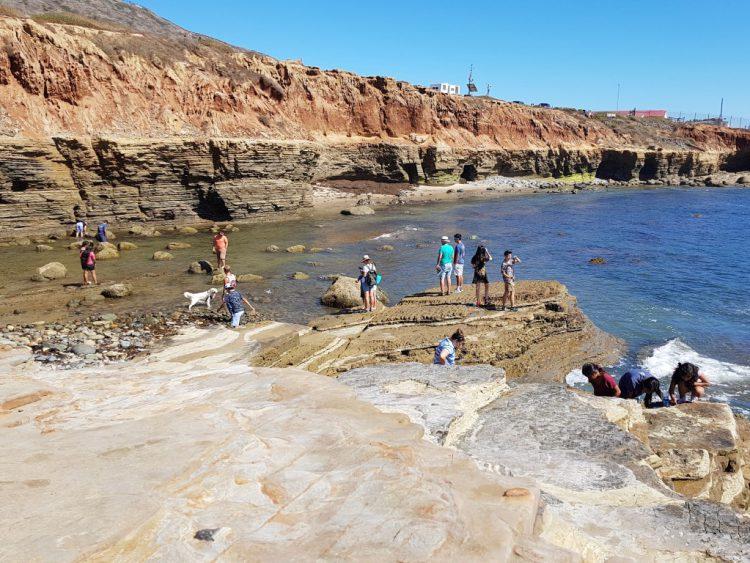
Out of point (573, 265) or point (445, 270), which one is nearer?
point (445, 270)

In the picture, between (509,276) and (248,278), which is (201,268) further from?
(509,276)

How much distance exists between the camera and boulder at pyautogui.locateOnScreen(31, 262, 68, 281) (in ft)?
61.4

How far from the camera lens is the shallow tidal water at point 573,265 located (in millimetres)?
15258

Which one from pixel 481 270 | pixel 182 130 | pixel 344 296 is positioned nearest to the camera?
pixel 481 270

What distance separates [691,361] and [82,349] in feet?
49.0

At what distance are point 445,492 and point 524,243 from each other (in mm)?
28722

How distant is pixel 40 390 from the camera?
24.4 ft

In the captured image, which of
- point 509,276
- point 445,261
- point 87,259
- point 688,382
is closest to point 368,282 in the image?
point 445,261

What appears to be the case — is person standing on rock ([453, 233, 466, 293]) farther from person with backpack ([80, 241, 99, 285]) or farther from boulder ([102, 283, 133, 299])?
person with backpack ([80, 241, 99, 285])

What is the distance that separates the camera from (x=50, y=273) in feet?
62.2

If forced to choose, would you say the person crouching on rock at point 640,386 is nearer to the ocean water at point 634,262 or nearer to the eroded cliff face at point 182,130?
the ocean water at point 634,262

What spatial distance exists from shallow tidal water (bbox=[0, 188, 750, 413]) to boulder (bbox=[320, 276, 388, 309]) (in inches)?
19.7

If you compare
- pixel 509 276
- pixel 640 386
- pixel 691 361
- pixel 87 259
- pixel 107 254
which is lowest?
pixel 691 361

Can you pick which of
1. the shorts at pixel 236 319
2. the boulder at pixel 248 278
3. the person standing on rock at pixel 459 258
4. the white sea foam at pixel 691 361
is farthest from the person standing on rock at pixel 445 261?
the boulder at pixel 248 278
